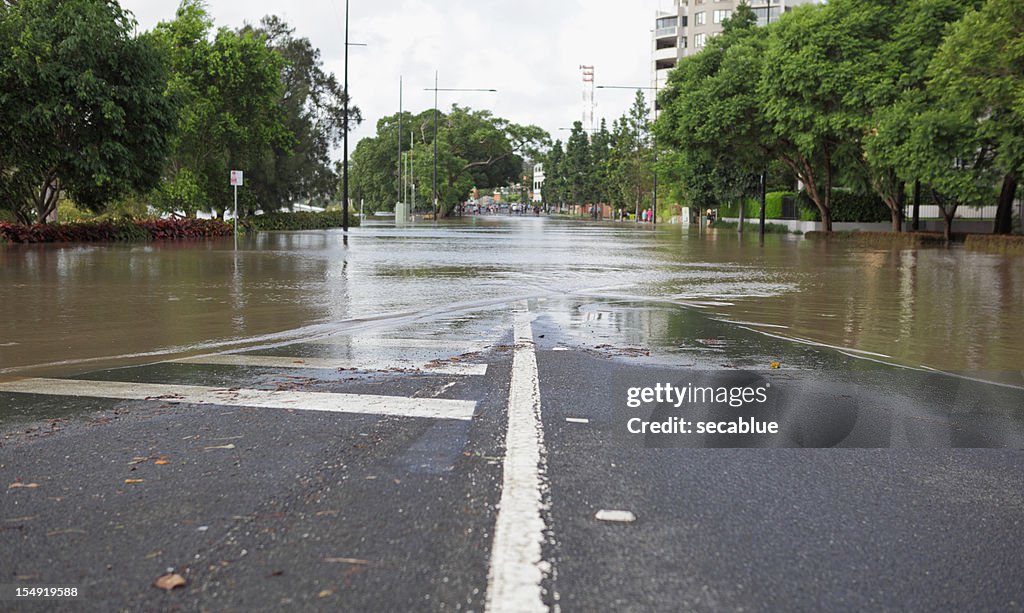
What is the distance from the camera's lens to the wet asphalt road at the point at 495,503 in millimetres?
3461

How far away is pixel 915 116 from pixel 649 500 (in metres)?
32.0

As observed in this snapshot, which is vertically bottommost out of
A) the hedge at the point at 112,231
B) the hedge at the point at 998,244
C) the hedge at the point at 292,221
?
the hedge at the point at 998,244

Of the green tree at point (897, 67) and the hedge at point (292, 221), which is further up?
the green tree at point (897, 67)

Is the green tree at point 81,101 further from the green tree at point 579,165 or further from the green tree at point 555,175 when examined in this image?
the green tree at point 555,175

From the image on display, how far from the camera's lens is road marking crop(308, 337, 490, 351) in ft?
31.2

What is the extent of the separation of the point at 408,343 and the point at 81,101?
76.8ft

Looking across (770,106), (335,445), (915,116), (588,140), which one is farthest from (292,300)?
(588,140)

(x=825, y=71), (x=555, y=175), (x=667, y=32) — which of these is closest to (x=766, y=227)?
(x=825, y=71)

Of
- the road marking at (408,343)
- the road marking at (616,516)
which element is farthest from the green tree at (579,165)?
the road marking at (616,516)

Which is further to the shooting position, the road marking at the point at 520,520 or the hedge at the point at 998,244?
the hedge at the point at 998,244

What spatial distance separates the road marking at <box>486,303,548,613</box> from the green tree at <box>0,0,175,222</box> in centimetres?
2586

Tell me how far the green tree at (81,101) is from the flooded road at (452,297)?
3983 mm

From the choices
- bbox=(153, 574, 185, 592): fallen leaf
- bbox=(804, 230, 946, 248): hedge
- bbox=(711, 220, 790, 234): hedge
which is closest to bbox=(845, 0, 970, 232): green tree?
bbox=(804, 230, 946, 248): hedge

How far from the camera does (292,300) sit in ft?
46.0
